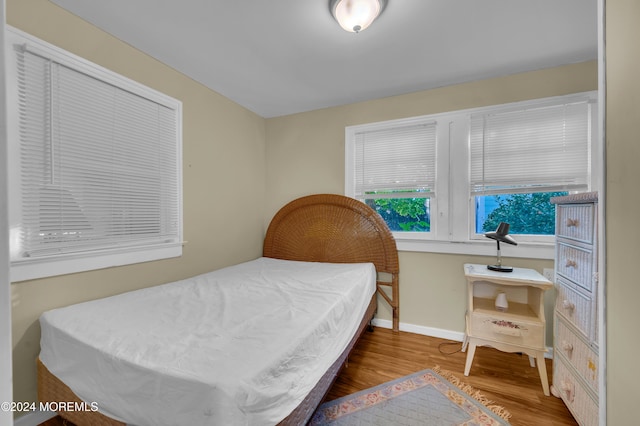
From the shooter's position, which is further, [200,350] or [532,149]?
[532,149]

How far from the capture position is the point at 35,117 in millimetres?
1458

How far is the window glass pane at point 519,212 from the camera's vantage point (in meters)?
2.26

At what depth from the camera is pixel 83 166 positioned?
164cm

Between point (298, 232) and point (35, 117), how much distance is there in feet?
7.13

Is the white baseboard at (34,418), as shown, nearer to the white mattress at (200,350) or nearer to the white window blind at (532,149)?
the white mattress at (200,350)

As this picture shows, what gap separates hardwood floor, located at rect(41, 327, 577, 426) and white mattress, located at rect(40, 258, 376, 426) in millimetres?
432

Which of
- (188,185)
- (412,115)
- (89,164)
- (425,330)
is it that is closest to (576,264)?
(425,330)

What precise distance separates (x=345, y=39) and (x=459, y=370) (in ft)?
8.29

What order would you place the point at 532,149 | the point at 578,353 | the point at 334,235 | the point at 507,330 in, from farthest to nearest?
the point at 334,235 < the point at 532,149 < the point at 507,330 < the point at 578,353

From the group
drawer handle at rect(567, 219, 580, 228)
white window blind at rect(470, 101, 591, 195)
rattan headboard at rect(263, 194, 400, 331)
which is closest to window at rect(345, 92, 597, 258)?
white window blind at rect(470, 101, 591, 195)

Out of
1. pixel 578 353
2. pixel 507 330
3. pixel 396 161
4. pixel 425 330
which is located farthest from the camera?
pixel 396 161

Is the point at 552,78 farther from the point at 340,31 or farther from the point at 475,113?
the point at 340,31

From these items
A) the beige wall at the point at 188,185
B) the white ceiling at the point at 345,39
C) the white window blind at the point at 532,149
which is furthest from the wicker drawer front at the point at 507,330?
the beige wall at the point at 188,185

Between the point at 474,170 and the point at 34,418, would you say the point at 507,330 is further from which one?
the point at 34,418
